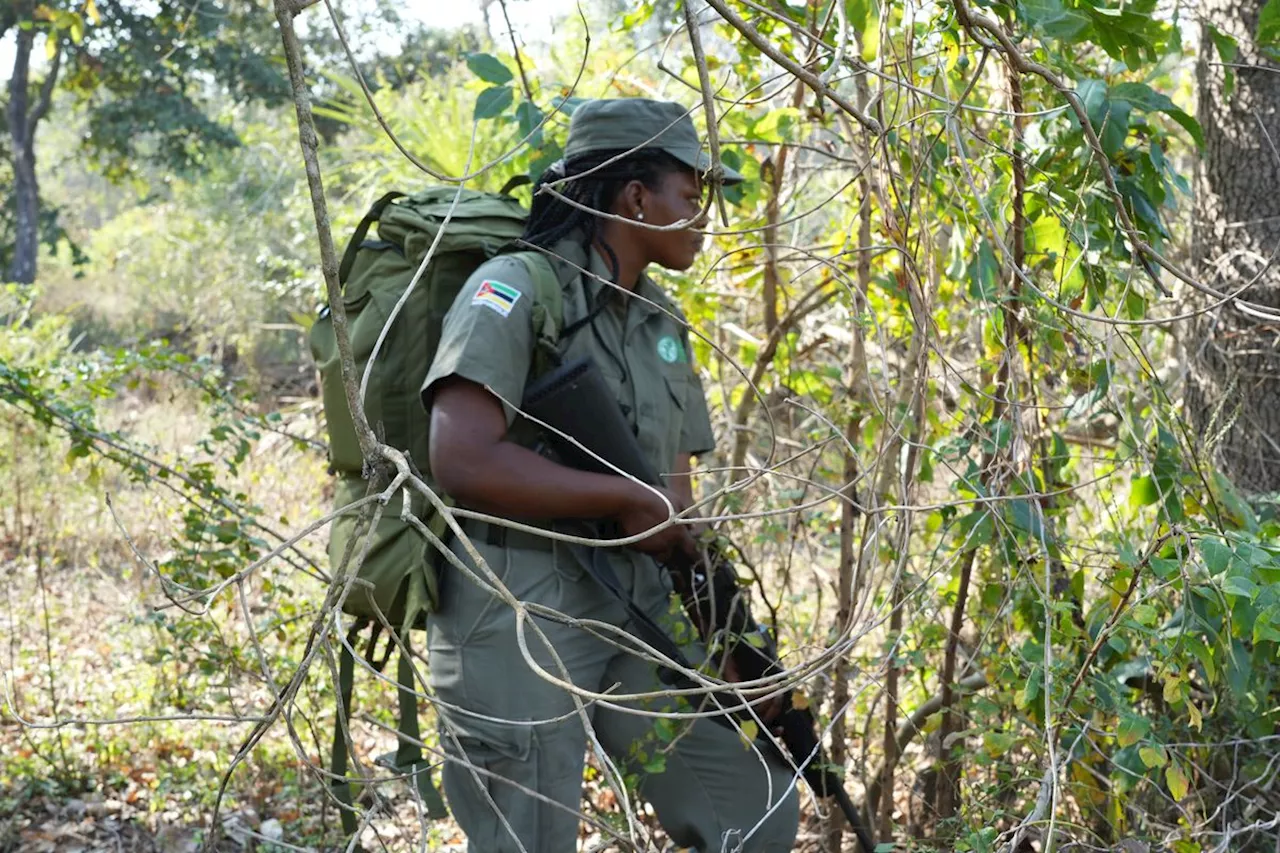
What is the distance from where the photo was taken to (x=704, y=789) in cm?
263

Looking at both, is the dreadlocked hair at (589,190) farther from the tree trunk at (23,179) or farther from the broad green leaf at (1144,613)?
the tree trunk at (23,179)

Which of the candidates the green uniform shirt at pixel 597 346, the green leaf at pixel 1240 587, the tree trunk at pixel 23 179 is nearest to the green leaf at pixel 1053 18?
the green uniform shirt at pixel 597 346

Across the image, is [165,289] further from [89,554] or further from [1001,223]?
[1001,223]

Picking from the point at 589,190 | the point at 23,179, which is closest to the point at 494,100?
the point at 589,190

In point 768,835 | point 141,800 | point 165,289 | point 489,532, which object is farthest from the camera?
point 165,289

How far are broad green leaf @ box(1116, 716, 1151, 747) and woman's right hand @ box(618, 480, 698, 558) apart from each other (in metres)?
0.79

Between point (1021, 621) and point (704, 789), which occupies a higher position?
point (1021, 621)

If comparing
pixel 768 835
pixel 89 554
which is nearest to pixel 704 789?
pixel 768 835

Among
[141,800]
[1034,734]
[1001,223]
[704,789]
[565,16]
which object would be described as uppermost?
[565,16]

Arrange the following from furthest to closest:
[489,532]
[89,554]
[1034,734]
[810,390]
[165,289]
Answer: [165,289] → [89,554] → [810,390] → [489,532] → [1034,734]

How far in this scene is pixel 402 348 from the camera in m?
2.45

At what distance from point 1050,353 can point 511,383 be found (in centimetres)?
102

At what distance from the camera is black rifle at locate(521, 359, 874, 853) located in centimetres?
231

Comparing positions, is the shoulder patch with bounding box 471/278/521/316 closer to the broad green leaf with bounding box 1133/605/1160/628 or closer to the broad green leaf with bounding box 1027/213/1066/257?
the broad green leaf with bounding box 1027/213/1066/257
